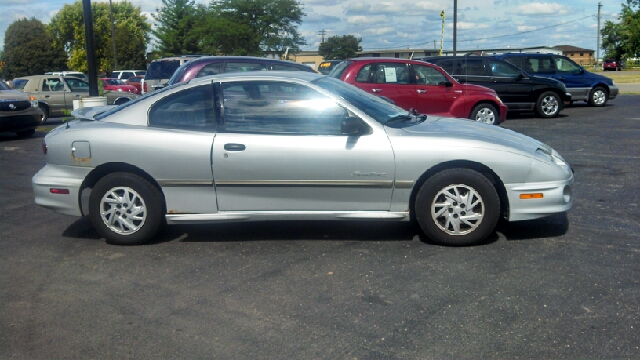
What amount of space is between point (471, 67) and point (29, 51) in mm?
62063

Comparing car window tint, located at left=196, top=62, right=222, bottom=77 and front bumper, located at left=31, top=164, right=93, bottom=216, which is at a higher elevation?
car window tint, located at left=196, top=62, right=222, bottom=77

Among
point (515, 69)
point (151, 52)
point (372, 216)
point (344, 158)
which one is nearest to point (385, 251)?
point (372, 216)

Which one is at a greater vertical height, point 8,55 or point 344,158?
point 8,55

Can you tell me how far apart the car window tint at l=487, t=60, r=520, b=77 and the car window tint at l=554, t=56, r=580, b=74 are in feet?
10.3

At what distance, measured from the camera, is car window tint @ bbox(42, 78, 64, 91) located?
780 inches

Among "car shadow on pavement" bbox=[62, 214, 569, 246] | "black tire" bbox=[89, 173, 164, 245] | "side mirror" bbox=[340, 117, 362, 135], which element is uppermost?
"side mirror" bbox=[340, 117, 362, 135]

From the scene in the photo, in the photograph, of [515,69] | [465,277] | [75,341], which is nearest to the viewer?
[75,341]

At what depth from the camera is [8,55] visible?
6944cm

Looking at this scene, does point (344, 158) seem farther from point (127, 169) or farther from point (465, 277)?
point (127, 169)

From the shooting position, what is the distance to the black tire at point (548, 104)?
674 inches

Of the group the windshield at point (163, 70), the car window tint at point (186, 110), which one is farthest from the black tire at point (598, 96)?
the car window tint at point (186, 110)

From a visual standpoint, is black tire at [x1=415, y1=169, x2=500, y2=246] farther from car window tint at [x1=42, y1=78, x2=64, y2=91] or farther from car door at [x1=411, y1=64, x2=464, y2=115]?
car window tint at [x1=42, y1=78, x2=64, y2=91]

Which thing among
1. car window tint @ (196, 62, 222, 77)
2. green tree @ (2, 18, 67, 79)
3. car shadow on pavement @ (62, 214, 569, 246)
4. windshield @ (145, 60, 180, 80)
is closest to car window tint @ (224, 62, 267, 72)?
car window tint @ (196, 62, 222, 77)

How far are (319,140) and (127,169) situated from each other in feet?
5.71
